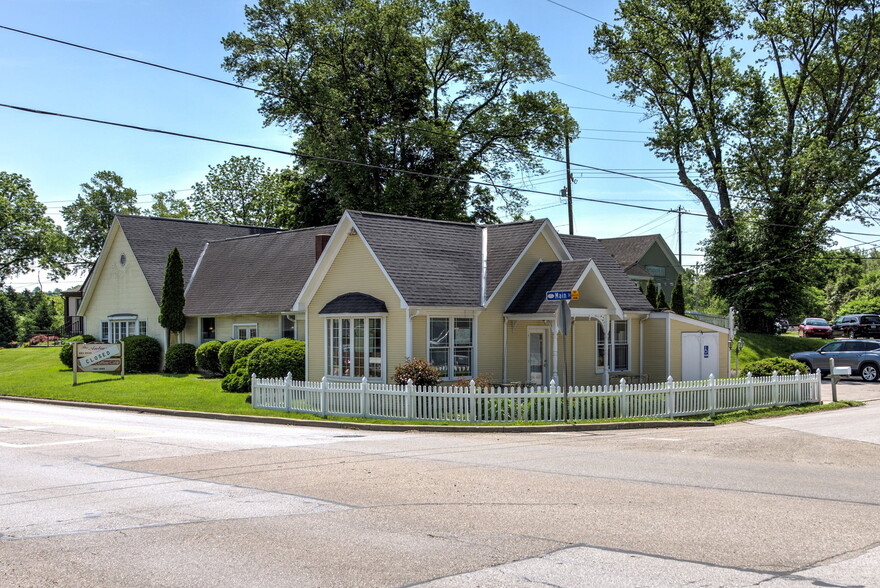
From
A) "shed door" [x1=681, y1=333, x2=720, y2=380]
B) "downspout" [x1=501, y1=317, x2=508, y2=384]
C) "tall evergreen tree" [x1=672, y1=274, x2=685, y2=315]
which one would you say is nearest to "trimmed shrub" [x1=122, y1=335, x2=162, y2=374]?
"downspout" [x1=501, y1=317, x2=508, y2=384]

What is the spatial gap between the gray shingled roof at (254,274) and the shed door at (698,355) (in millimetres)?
14740

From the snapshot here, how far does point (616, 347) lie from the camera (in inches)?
1169

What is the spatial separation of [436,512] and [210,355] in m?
26.6

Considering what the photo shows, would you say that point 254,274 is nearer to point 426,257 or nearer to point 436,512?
point 426,257

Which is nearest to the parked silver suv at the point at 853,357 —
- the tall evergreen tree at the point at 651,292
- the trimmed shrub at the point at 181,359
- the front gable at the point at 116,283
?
the tall evergreen tree at the point at 651,292

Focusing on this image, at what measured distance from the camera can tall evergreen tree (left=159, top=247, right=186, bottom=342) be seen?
37469 mm

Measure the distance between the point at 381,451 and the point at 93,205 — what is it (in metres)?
77.6

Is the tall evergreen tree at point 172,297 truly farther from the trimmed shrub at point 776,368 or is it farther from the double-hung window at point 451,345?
the trimmed shrub at point 776,368

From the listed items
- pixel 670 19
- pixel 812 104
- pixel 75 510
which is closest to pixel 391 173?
pixel 670 19

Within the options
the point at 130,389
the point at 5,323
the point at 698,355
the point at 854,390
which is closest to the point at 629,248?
the point at 854,390

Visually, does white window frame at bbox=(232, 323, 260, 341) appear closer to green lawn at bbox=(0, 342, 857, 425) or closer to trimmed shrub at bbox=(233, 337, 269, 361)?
green lawn at bbox=(0, 342, 857, 425)

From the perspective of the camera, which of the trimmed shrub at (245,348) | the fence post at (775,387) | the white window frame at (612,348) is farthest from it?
the trimmed shrub at (245,348)

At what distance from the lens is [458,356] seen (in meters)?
25.7

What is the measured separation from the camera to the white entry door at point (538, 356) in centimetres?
2742
